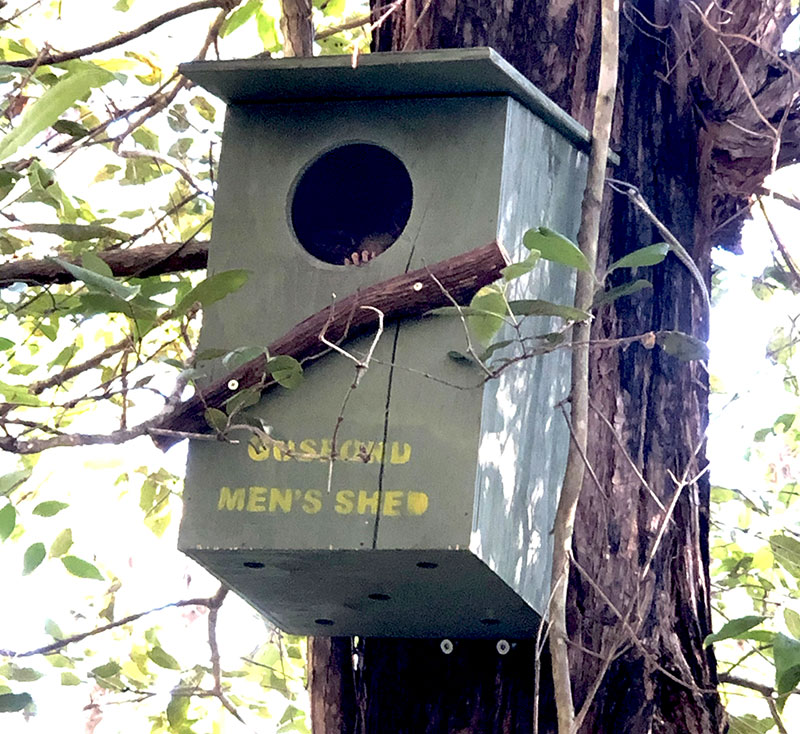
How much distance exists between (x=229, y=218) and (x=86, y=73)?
61cm

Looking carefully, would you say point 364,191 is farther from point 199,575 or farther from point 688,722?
point 199,575

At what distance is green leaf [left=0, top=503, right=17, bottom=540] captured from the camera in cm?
182

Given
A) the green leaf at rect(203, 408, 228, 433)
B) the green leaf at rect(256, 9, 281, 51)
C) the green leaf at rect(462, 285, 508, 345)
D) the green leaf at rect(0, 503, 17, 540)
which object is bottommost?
the green leaf at rect(0, 503, 17, 540)

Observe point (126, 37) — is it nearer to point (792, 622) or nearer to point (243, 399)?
point (243, 399)

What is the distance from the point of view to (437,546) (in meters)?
1.59

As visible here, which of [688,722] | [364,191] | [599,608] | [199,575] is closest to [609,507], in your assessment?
[599,608]

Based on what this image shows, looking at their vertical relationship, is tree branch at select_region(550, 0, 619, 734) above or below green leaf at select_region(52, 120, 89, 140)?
below

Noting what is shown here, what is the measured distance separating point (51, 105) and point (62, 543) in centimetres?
116

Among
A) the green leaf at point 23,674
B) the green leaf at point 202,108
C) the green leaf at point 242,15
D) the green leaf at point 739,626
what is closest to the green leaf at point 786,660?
the green leaf at point 739,626

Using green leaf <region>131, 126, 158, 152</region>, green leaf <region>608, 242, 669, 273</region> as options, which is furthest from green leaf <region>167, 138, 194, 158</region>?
green leaf <region>608, 242, 669, 273</region>

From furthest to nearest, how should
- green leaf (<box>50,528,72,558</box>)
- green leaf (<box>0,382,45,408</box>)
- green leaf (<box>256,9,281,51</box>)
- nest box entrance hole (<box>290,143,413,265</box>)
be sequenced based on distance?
green leaf (<box>256,9,281,51</box>)
green leaf (<box>50,528,72,558</box>)
nest box entrance hole (<box>290,143,413,265</box>)
green leaf (<box>0,382,45,408</box>)

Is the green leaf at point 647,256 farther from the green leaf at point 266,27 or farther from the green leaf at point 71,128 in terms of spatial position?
the green leaf at point 266,27

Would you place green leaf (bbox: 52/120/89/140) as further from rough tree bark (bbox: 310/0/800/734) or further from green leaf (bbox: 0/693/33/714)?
green leaf (bbox: 0/693/33/714)

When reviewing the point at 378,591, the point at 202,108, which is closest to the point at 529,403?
the point at 378,591
